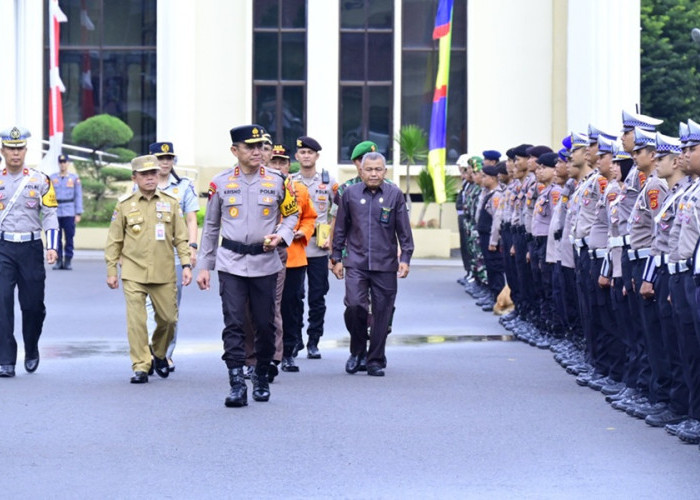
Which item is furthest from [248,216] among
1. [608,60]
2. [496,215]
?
[608,60]

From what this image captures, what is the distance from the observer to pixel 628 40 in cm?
4047

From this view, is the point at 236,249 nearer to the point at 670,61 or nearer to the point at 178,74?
the point at 178,74

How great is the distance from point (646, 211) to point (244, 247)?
3065mm

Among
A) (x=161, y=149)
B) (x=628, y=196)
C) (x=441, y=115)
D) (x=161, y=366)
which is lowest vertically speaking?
(x=161, y=366)

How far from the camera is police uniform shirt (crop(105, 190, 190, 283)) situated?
13344 millimetres

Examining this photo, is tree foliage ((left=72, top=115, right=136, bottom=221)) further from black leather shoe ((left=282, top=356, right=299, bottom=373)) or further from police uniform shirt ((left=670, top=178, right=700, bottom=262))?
police uniform shirt ((left=670, top=178, right=700, bottom=262))

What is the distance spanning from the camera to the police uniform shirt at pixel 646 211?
11086 millimetres

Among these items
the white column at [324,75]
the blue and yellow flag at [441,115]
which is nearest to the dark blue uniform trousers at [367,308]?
the blue and yellow flag at [441,115]

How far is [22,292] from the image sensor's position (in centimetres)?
1403

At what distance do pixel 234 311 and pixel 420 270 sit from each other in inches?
760

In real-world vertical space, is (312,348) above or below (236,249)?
below

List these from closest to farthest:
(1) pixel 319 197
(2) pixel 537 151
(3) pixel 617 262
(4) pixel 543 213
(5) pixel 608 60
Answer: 1. (3) pixel 617 262
2. (1) pixel 319 197
3. (4) pixel 543 213
4. (2) pixel 537 151
5. (5) pixel 608 60

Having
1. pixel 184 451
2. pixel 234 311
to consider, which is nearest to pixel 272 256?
pixel 234 311

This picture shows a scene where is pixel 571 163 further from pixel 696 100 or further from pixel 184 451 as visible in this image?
pixel 696 100
